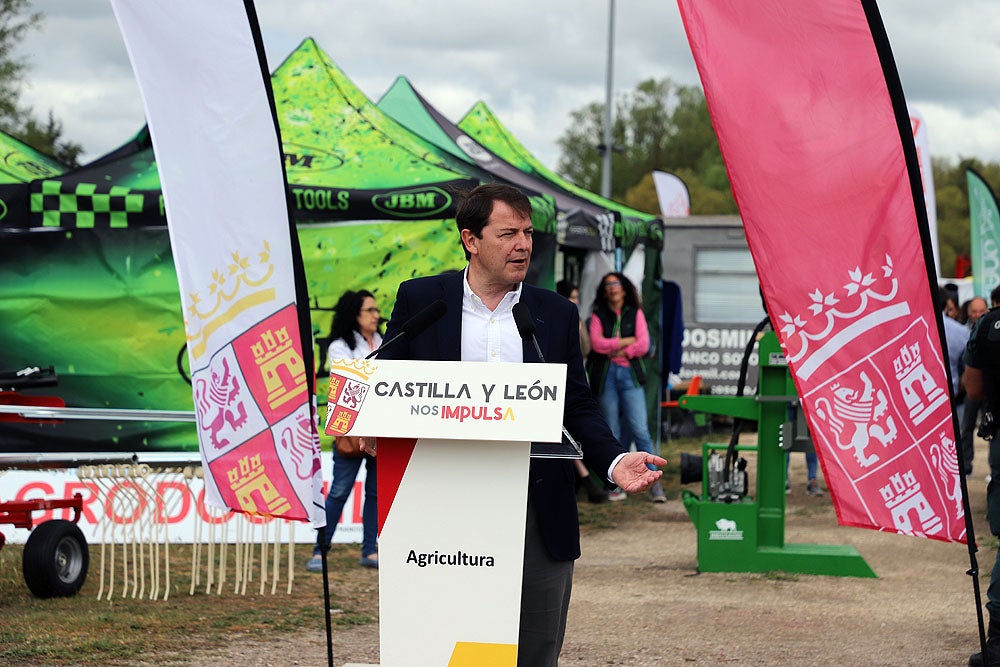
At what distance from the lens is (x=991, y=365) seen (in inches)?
252

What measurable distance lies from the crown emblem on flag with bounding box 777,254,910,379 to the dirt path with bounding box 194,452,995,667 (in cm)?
196

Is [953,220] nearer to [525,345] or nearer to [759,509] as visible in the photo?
[759,509]

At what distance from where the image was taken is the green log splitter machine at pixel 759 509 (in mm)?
8648

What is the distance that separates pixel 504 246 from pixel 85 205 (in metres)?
7.30

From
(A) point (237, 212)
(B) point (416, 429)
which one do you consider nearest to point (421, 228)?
(A) point (237, 212)

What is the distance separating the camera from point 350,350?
344 inches

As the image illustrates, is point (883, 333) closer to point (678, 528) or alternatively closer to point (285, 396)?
point (285, 396)

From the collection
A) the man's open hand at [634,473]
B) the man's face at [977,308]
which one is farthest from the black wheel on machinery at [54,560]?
the man's face at [977,308]

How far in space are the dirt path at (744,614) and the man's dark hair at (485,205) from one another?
3.19 metres

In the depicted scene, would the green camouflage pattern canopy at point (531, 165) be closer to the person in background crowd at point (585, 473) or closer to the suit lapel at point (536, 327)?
the person in background crowd at point (585, 473)

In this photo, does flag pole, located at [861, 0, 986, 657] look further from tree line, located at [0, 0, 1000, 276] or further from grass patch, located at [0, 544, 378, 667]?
tree line, located at [0, 0, 1000, 276]

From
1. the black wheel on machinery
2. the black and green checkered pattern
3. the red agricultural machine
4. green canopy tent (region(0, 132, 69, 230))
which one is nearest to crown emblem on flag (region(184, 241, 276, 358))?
the red agricultural machine

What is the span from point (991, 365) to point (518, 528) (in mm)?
3861

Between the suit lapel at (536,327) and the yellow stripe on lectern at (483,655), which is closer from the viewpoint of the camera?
the yellow stripe on lectern at (483,655)
